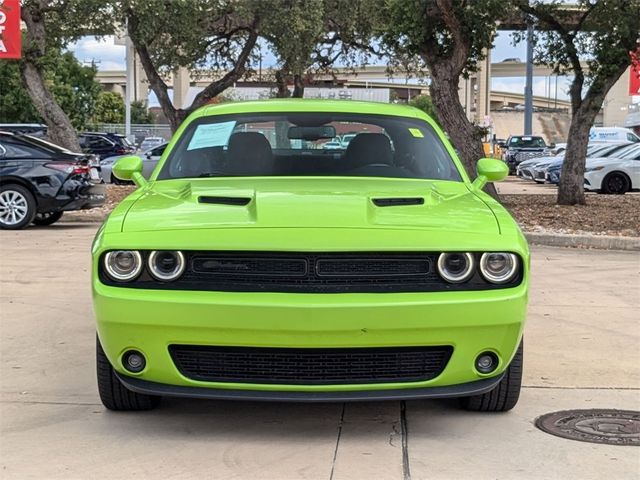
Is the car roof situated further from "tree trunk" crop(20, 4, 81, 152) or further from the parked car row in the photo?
the parked car row

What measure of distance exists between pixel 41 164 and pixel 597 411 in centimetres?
1061

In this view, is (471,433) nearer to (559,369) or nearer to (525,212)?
(559,369)

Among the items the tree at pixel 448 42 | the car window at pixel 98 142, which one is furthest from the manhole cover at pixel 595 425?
the car window at pixel 98 142

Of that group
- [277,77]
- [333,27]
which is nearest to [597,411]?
[333,27]

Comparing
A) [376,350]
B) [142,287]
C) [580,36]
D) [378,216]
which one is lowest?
[376,350]

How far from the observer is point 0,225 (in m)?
13.4

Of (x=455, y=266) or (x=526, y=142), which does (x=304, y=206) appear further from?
(x=526, y=142)

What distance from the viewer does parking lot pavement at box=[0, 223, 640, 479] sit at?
3883 mm

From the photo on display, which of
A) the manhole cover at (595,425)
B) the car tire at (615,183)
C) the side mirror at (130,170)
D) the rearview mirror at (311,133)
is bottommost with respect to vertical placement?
the manhole cover at (595,425)

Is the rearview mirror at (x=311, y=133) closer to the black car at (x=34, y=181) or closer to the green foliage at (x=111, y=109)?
the black car at (x=34, y=181)

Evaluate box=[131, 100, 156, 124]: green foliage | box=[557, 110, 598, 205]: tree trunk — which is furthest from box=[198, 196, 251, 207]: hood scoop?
box=[131, 100, 156, 124]: green foliage

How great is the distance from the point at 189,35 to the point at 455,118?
370 inches

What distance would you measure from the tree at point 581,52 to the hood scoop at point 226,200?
40.0 ft

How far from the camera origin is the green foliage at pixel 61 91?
165 feet
